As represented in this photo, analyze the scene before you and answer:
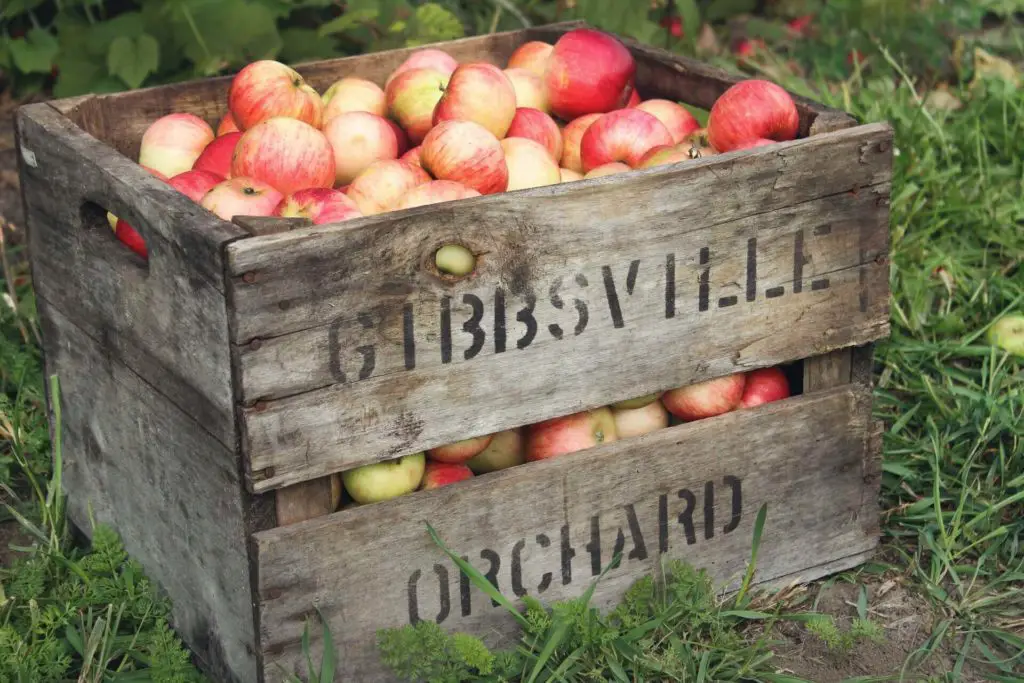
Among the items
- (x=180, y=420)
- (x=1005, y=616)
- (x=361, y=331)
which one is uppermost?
(x=361, y=331)

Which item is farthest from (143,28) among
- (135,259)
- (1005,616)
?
(1005,616)

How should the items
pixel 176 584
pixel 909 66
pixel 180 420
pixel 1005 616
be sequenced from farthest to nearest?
1. pixel 909 66
2. pixel 1005 616
3. pixel 176 584
4. pixel 180 420

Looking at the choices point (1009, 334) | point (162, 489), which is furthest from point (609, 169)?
point (1009, 334)

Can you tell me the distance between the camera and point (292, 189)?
233 cm

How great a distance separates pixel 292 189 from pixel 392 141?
289 mm

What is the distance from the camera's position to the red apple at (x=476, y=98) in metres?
2.50

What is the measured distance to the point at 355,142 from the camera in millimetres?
2502

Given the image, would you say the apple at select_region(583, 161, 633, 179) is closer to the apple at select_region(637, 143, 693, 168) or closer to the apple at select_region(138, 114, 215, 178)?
the apple at select_region(637, 143, 693, 168)

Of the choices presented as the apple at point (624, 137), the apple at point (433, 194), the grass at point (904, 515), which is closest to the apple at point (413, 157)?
the apple at point (433, 194)

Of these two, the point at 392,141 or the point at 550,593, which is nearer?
the point at 550,593

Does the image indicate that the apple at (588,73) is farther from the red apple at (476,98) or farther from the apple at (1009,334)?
the apple at (1009,334)

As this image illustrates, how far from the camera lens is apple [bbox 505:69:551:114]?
9.13 ft

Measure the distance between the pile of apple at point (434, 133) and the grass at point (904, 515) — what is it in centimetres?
62

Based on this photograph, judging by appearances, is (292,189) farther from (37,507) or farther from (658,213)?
(37,507)
